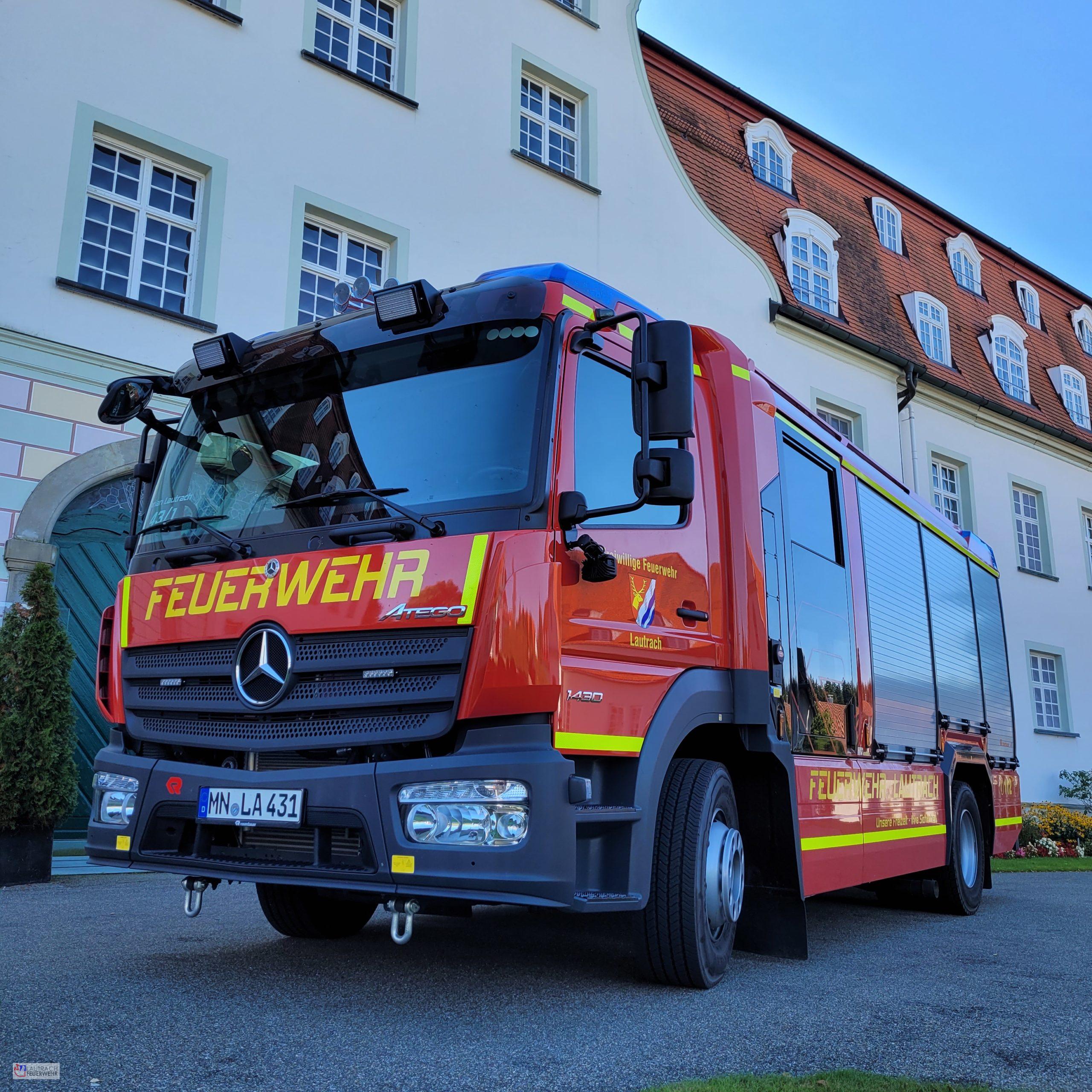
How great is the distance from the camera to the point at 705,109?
1855 centimetres

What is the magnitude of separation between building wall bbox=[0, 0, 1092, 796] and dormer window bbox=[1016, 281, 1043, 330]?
9336 millimetres

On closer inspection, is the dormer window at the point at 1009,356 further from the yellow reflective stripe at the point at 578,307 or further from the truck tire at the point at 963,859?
the yellow reflective stripe at the point at 578,307

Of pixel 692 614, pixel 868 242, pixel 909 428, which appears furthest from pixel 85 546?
pixel 868 242

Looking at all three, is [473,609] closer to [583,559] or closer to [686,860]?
[583,559]


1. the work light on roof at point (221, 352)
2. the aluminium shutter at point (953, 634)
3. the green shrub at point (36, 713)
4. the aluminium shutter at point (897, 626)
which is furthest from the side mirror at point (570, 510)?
the green shrub at point (36, 713)

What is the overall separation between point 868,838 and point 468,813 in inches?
132

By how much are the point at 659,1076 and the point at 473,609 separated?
1494 millimetres

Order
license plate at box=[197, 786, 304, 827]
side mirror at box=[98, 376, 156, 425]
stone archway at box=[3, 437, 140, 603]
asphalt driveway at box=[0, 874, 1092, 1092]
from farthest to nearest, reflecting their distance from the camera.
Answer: stone archway at box=[3, 437, 140, 603], side mirror at box=[98, 376, 156, 425], license plate at box=[197, 786, 304, 827], asphalt driveway at box=[0, 874, 1092, 1092]

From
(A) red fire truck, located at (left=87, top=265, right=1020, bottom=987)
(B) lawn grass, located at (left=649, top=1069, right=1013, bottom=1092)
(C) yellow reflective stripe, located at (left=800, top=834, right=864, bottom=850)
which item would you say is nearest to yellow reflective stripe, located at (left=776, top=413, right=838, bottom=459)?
(A) red fire truck, located at (left=87, top=265, right=1020, bottom=987)

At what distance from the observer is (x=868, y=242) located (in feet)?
68.3

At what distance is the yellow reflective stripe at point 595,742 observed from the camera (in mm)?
3721

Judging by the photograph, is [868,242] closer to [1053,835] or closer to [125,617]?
[1053,835]

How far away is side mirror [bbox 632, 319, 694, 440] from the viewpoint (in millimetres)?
3902

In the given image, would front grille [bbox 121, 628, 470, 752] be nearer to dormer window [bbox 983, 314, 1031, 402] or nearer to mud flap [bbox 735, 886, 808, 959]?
mud flap [bbox 735, 886, 808, 959]
